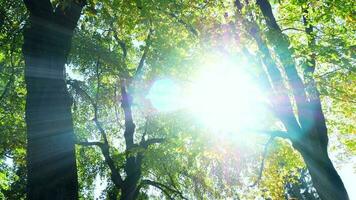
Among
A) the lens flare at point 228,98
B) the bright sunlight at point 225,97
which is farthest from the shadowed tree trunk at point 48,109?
the lens flare at point 228,98

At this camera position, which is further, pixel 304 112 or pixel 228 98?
pixel 228 98

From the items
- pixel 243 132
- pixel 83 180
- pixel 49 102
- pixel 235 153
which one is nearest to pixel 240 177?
pixel 235 153

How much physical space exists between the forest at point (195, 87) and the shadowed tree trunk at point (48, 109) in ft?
0.06

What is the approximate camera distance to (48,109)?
20.1 ft

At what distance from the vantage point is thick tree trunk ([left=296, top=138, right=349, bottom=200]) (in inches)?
454

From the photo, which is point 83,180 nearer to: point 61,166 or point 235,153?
point 235,153

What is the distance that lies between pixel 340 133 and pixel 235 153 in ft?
30.2

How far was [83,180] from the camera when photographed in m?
26.8

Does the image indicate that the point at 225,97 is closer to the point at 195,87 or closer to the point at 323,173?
the point at 195,87

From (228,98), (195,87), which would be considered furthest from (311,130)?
(195,87)

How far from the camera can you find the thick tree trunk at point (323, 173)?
37.9 ft

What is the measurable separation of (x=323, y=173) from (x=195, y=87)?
279 inches

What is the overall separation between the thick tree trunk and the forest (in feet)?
0.11

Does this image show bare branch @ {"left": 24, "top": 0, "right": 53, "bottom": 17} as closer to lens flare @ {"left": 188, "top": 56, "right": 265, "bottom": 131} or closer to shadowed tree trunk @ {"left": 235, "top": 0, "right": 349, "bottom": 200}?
shadowed tree trunk @ {"left": 235, "top": 0, "right": 349, "bottom": 200}
